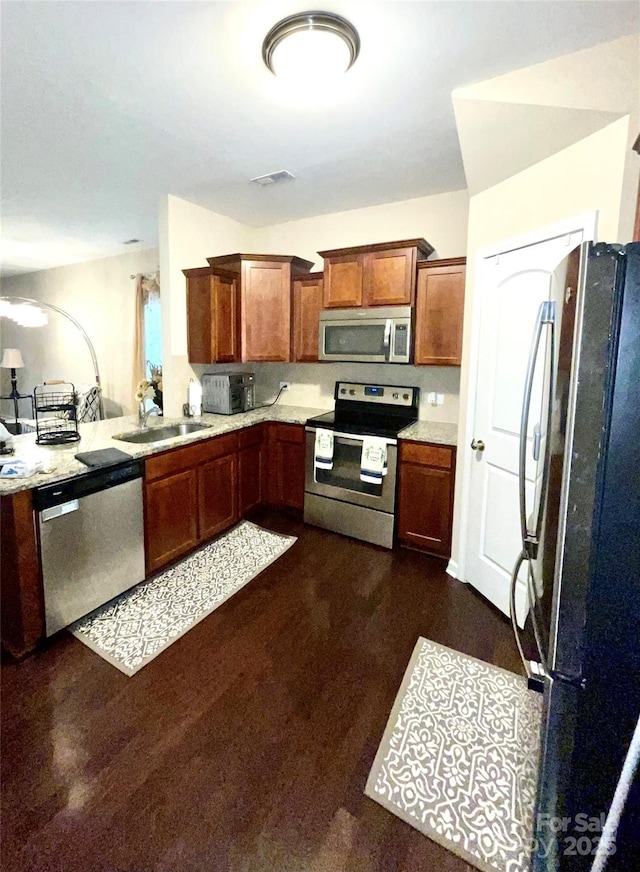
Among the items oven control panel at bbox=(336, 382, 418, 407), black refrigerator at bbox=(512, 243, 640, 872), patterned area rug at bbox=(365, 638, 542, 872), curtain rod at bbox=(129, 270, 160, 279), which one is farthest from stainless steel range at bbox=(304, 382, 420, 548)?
curtain rod at bbox=(129, 270, 160, 279)

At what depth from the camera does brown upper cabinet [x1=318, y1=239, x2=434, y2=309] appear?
2.93 m

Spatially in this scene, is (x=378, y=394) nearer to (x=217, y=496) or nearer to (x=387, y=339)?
(x=387, y=339)

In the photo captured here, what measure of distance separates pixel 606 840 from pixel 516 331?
1.96m

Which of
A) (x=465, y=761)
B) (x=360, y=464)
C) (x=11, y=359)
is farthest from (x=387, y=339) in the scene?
(x=11, y=359)

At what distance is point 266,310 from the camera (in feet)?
11.4

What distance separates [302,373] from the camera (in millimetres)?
4012

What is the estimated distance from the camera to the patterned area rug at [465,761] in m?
1.25

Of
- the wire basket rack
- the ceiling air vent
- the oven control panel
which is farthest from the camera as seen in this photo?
the oven control panel

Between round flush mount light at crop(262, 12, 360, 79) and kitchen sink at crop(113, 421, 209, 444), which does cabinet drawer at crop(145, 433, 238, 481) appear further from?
round flush mount light at crop(262, 12, 360, 79)

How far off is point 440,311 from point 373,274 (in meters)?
0.61

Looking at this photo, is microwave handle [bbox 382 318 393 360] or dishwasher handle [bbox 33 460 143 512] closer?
dishwasher handle [bbox 33 460 143 512]

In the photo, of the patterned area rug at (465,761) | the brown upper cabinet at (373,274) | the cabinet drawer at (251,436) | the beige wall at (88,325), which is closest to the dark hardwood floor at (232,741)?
the patterned area rug at (465,761)

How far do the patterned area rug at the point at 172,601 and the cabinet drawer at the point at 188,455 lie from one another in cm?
68

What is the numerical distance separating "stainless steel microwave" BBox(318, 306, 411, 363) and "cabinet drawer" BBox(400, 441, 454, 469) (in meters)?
0.67
